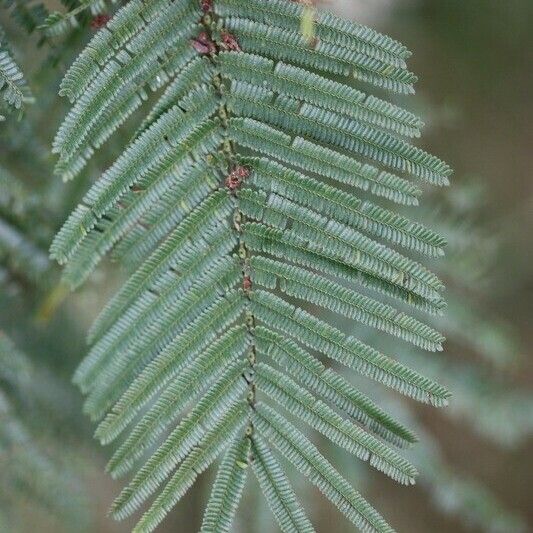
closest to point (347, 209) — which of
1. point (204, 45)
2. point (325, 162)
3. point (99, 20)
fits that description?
point (325, 162)

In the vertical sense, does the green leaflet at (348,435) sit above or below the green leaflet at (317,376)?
below

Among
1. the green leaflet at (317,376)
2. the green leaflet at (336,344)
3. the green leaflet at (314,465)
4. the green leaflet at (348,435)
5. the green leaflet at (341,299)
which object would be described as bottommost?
the green leaflet at (314,465)

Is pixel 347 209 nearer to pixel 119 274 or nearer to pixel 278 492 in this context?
pixel 278 492

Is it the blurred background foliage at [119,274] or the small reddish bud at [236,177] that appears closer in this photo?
the small reddish bud at [236,177]

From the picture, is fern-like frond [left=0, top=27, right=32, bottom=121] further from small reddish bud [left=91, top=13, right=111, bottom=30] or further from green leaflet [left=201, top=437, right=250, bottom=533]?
green leaflet [left=201, top=437, right=250, bottom=533]

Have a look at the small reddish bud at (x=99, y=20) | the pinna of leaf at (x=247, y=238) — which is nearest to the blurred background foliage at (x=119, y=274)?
the small reddish bud at (x=99, y=20)

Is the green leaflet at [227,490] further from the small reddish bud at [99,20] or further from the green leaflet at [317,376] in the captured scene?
the small reddish bud at [99,20]
